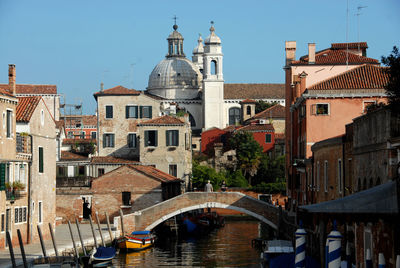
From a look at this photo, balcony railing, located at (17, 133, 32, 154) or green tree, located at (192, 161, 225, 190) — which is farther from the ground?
balcony railing, located at (17, 133, 32, 154)

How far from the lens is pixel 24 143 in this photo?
29469 mm

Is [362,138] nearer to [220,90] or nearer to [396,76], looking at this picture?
[396,76]

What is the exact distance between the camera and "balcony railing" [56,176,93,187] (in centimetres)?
4294

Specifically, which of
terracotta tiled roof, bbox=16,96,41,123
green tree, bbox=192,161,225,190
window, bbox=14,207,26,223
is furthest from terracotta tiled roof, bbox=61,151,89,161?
window, bbox=14,207,26,223

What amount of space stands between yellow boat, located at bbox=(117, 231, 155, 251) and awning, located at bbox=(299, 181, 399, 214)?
74.8ft

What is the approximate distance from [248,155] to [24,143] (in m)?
33.3

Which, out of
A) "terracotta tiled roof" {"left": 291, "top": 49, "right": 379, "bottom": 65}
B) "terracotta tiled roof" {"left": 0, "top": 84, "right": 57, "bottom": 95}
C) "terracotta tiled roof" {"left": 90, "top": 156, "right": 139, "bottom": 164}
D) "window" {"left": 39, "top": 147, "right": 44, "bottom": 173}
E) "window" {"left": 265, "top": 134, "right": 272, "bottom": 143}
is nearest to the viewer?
"window" {"left": 39, "top": 147, "right": 44, "bottom": 173}

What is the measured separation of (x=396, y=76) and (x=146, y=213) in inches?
1024

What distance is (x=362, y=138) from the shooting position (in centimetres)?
1780

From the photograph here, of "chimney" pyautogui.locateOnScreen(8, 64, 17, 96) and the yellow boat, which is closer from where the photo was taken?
"chimney" pyautogui.locateOnScreen(8, 64, 17, 96)

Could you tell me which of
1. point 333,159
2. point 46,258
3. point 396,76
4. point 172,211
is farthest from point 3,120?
point 396,76

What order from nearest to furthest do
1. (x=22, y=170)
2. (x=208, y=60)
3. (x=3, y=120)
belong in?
(x=3, y=120) < (x=22, y=170) < (x=208, y=60)

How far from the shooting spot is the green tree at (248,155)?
2410 inches

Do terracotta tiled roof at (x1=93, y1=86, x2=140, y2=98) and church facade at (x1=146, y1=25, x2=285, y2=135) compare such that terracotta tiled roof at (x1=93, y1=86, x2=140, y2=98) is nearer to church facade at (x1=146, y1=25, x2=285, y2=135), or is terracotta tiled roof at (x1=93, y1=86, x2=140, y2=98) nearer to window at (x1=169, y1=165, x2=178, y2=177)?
window at (x1=169, y1=165, x2=178, y2=177)
